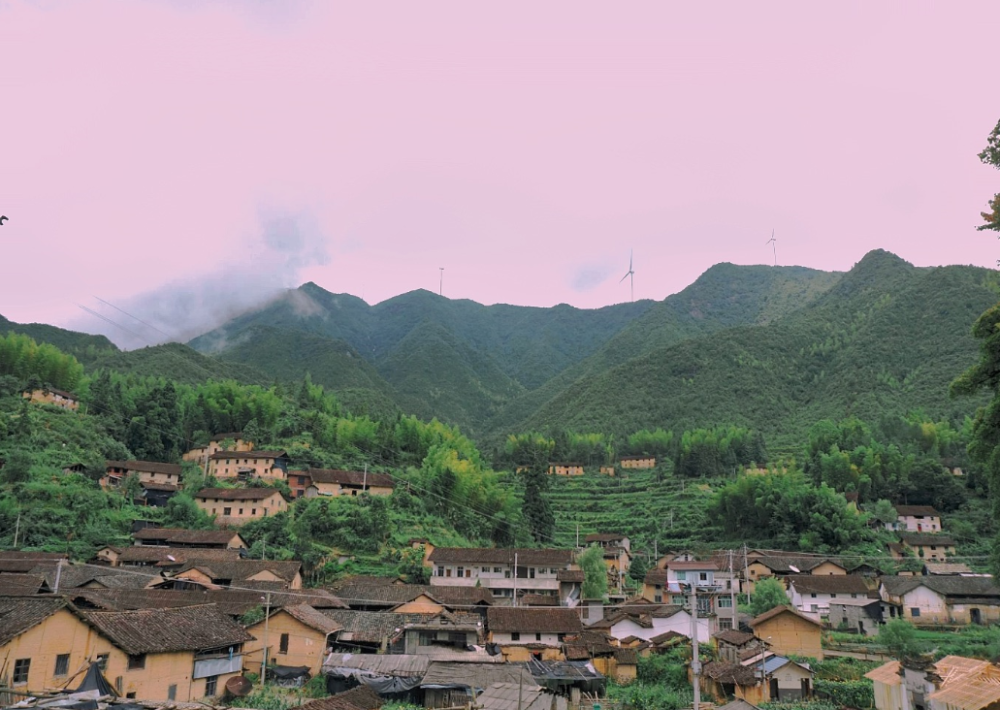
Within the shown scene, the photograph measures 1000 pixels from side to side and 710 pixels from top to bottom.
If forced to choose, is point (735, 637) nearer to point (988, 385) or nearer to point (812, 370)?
point (988, 385)

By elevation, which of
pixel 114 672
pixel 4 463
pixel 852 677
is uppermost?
pixel 4 463

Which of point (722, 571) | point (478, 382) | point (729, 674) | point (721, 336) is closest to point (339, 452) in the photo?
point (722, 571)

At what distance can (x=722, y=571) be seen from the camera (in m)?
50.2

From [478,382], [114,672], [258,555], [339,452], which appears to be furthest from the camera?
[478,382]

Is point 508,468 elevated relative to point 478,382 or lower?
lower

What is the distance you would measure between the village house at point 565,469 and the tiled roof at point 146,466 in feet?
159

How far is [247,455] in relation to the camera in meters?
64.1

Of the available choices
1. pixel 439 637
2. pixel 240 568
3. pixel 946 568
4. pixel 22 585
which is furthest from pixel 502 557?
pixel 946 568

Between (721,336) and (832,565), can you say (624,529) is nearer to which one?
(832,565)

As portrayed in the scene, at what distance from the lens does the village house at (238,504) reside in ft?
180

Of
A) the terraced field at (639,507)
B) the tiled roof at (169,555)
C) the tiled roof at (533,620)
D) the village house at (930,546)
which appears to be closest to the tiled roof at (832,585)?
the village house at (930,546)

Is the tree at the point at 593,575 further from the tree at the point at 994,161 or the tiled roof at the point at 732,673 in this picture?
the tree at the point at 994,161

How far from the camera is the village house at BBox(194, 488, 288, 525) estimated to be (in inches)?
2164

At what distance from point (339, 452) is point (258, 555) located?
27.0m
